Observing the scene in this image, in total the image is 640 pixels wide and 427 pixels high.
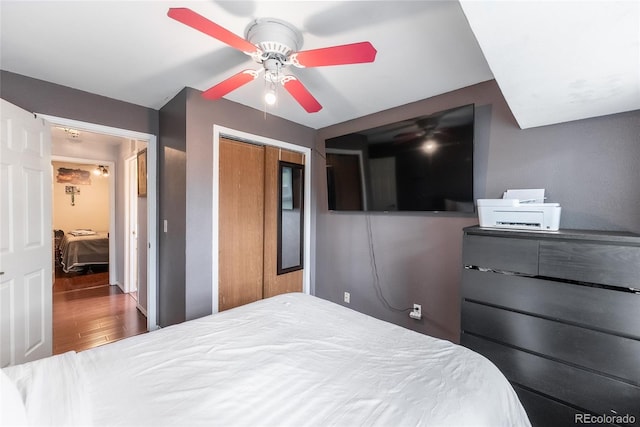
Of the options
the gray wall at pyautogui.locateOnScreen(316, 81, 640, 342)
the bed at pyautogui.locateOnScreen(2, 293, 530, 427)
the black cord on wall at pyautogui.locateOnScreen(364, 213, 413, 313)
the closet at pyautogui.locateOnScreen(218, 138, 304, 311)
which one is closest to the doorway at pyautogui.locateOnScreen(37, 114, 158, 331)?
the closet at pyautogui.locateOnScreen(218, 138, 304, 311)

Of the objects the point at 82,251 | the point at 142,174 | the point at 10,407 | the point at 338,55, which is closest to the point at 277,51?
the point at 338,55

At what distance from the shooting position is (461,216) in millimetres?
2201

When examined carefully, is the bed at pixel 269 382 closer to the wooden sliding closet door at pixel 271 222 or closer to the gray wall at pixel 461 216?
the gray wall at pixel 461 216

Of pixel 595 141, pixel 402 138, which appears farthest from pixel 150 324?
pixel 595 141

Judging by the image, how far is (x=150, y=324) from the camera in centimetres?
273

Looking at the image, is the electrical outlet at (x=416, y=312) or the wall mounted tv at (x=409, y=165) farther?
the electrical outlet at (x=416, y=312)

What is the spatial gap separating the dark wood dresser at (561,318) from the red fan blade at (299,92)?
1.34m

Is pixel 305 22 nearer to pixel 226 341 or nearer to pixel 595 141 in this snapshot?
pixel 226 341

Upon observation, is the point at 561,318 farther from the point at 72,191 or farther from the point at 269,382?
the point at 72,191

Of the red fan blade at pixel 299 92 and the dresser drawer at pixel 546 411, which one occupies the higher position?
the red fan blade at pixel 299 92

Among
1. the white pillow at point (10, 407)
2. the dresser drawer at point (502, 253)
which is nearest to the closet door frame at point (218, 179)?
the white pillow at point (10, 407)

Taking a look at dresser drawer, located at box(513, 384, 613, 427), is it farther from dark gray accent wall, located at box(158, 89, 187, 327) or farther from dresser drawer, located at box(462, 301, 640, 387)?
dark gray accent wall, located at box(158, 89, 187, 327)

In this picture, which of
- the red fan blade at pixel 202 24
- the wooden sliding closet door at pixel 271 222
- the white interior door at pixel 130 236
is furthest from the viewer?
the white interior door at pixel 130 236

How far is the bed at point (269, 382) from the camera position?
32.0 inches
